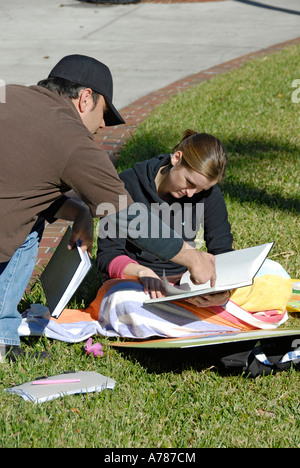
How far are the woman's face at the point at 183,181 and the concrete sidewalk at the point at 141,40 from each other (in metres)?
2.64

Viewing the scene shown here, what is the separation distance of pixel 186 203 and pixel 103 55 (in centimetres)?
625

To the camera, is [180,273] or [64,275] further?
[180,273]

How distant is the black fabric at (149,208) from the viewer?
3.39 meters

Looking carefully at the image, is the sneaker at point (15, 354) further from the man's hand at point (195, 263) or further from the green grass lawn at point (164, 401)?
the man's hand at point (195, 263)

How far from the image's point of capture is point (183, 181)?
3219 mm

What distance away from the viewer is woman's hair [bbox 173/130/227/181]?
3146 mm

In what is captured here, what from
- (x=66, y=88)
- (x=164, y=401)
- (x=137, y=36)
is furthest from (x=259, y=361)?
(x=137, y=36)

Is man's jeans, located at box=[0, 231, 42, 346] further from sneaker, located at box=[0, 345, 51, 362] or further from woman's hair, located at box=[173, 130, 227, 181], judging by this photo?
woman's hair, located at box=[173, 130, 227, 181]

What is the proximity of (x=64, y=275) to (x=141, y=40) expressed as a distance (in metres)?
7.93

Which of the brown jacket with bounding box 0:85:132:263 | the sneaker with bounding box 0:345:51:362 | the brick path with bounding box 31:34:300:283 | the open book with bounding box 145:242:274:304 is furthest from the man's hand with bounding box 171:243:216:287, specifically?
the brick path with bounding box 31:34:300:283

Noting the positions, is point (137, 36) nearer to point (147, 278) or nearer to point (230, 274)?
point (147, 278)

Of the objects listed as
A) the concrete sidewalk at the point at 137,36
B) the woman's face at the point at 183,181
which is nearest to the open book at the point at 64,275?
the woman's face at the point at 183,181

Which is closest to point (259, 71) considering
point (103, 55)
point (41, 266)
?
point (103, 55)
